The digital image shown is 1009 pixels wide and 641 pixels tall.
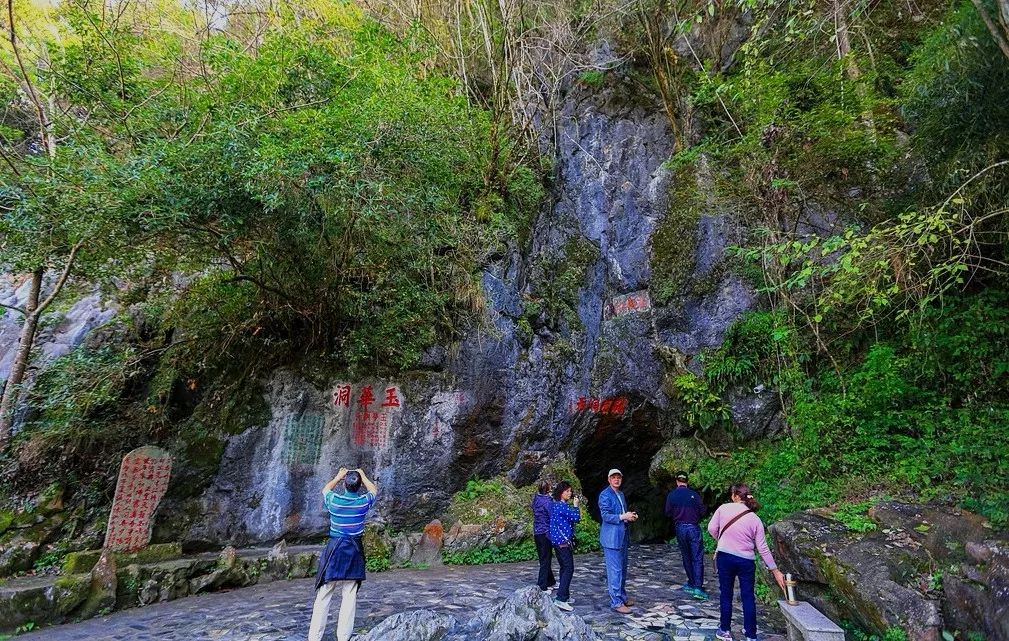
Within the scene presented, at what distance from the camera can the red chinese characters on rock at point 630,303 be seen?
36.8ft

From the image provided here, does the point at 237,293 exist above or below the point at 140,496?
above

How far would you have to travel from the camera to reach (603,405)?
10406 mm

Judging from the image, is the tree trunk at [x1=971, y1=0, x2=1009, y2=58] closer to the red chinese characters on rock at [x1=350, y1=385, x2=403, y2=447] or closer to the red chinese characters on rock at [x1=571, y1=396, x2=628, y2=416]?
the red chinese characters on rock at [x1=571, y1=396, x2=628, y2=416]

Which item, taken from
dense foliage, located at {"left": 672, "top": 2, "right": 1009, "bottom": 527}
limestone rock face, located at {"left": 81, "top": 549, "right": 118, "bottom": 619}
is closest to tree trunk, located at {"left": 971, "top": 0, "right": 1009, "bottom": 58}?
dense foliage, located at {"left": 672, "top": 2, "right": 1009, "bottom": 527}

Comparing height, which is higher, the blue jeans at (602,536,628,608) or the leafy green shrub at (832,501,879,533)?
the leafy green shrub at (832,501,879,533)

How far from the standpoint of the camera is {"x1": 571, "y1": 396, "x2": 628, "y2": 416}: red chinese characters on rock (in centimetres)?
1029

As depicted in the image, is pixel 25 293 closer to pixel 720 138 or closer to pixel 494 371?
pixel 494 371

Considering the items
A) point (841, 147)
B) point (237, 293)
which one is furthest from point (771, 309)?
point (237, 293)

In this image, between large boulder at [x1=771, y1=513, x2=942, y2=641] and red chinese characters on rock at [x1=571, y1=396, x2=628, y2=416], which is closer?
large boulder at [x1=771, y1=513, x2=942, y2=641]

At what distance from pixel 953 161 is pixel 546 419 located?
24.1 feet

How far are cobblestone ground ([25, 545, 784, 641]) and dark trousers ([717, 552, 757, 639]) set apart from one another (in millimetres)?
414

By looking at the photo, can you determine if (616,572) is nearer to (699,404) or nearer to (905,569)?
(905,569)

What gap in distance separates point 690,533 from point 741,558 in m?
2.03

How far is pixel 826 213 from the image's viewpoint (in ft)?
33.1
